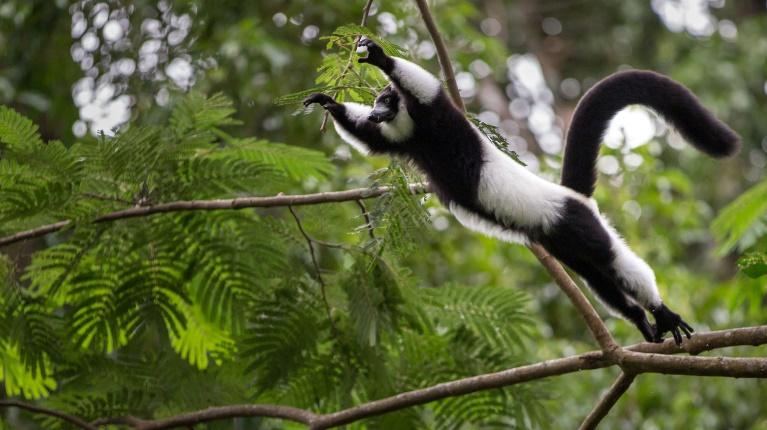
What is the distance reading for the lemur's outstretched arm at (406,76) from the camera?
3.36 metres

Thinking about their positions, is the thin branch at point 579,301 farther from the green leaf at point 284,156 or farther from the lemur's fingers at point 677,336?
the green leaf at point 284,156

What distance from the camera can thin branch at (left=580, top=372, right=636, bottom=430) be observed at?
345cm

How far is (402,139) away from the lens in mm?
3828

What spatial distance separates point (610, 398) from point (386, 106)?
1.45 m

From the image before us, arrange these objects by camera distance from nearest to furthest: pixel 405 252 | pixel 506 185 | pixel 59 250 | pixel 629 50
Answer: pixel 405 252 → pixel 506 185 → pixel 59 250 → pixel 629 50

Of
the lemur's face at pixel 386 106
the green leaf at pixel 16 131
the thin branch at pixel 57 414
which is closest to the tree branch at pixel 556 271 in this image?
the lemur's face at pixel 386 106

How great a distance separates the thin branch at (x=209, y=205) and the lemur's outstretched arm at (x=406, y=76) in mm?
368

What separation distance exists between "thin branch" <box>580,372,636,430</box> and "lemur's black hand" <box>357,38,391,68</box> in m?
1.51

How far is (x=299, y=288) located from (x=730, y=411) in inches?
168

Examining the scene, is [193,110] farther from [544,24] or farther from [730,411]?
[544,24]

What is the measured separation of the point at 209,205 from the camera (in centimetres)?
391

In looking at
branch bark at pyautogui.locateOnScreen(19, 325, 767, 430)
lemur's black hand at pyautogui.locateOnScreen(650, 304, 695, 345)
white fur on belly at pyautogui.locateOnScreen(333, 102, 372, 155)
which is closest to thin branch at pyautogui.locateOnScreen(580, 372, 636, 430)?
branch bark at pyautogui.locateOnScreen(19, 325, 767, 430)

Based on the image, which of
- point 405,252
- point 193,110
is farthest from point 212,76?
point 405,252

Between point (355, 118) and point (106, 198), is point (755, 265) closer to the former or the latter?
point (355, 118)
